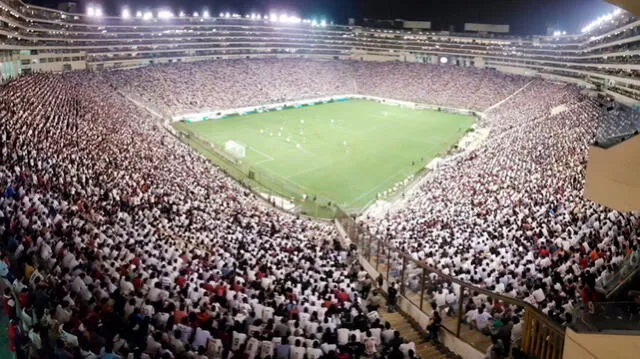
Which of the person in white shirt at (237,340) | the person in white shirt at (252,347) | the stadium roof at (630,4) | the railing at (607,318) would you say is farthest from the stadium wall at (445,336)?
the stadium roof at (630,4)

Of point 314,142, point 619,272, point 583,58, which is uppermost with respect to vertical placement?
point 583,58

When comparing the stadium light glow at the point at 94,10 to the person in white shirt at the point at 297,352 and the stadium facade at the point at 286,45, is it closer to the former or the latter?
the stadium facade at the point at 286,45

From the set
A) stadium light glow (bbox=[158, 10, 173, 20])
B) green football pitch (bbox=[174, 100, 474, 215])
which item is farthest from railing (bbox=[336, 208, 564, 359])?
stadium light glow (bbox=[158, 10, 173, 20])

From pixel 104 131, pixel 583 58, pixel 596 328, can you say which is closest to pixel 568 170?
pixel 596 328

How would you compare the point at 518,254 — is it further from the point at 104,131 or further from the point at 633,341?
Answer: the point at 104,131

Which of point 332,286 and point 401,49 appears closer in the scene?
point 332,286

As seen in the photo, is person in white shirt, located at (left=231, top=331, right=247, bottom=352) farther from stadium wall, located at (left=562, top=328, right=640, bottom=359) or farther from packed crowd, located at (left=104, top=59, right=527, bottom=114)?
packed crowd, located at (left=104, top=59, right=527, bottom=114)

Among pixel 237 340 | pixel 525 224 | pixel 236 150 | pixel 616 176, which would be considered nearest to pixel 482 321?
pixel 616 176

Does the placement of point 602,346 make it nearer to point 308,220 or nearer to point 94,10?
point 308,220
